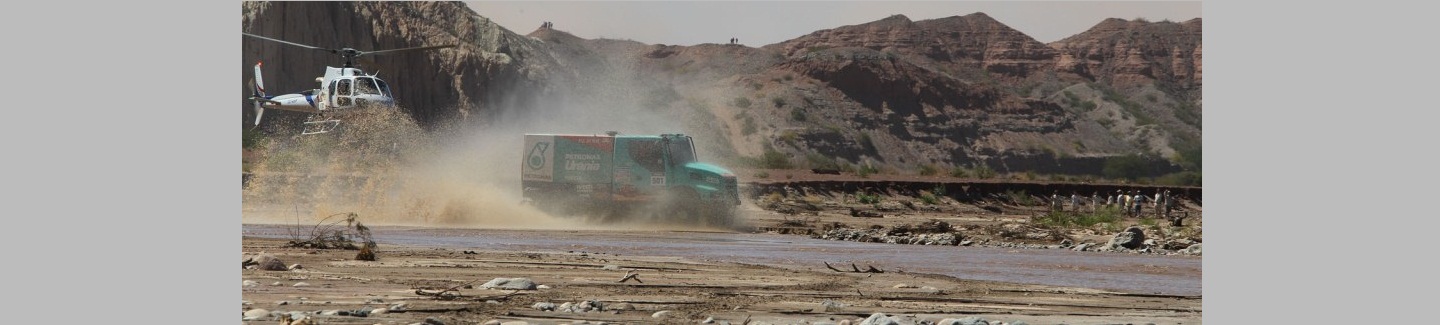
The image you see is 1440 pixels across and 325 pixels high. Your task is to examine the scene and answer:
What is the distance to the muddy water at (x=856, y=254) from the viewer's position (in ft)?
61.3

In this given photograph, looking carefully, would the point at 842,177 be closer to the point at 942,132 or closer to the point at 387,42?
the point at 387,42

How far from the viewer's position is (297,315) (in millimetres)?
12133

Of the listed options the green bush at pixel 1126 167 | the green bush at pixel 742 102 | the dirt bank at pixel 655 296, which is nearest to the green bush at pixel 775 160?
the green bush at pixel 742 102

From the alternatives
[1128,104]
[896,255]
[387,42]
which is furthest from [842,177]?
[1128,104]

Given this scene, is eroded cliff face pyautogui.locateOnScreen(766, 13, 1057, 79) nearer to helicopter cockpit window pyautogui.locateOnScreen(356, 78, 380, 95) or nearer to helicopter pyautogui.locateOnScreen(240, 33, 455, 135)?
helicopter pyautogui.locateOnScreen(240, 33, 455, 135)

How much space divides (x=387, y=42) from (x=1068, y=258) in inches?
2072

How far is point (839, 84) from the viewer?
3871 inches

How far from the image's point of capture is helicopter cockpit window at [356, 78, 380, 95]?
98.3 feet

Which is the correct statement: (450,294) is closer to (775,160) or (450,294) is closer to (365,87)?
(365,87)

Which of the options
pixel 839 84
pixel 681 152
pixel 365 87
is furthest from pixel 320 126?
pixel 839 84

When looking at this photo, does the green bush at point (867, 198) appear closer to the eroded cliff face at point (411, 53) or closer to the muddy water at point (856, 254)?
the muddy water at point (856, 254)

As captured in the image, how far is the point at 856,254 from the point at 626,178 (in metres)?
8.79

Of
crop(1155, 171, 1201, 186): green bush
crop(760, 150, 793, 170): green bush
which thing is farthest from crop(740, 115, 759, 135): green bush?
crop(1155, 171, 1201, 186): green bush

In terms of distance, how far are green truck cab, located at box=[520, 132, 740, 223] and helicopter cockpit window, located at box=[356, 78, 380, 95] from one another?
3.60 meters
